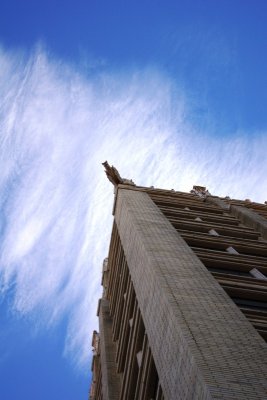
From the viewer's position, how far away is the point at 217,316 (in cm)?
1082

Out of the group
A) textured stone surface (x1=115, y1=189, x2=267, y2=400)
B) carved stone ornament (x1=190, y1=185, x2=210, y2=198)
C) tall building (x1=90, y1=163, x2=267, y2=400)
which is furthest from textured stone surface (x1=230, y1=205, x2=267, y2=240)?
textured stone surface (x1=115, y1=189, x2=267, y2=400)

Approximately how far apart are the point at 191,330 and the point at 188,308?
1012 mm

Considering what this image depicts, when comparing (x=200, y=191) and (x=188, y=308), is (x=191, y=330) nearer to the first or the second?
(x=188, y=308)

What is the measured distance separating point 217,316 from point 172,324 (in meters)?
1.13

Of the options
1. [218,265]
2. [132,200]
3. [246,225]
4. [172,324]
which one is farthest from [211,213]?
[172,324]

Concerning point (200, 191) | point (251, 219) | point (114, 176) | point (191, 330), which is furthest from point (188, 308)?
point (200, 191)

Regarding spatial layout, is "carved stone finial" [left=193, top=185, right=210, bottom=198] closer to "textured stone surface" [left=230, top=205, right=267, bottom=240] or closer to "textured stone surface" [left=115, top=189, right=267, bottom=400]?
"textured stone surface" [left=230, top=205, right=267, bottom=240]

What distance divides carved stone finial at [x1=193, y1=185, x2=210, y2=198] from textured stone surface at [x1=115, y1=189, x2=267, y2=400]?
1708 centimetres

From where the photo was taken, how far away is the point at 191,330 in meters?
9.84

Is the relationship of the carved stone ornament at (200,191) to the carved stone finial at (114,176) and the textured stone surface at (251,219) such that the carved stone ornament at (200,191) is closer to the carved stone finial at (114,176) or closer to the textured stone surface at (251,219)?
the carved stone finial at (114,176)

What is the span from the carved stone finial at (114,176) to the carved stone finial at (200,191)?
5.38m

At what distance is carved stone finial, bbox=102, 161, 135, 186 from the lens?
29014 millimetres

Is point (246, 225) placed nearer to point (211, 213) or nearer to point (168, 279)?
point (211, 213)

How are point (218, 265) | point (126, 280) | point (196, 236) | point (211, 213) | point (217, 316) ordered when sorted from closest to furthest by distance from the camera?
point (217, 316) < point (218, 265) < point (196, 236) < point (126, 280) < point (211, 213)
